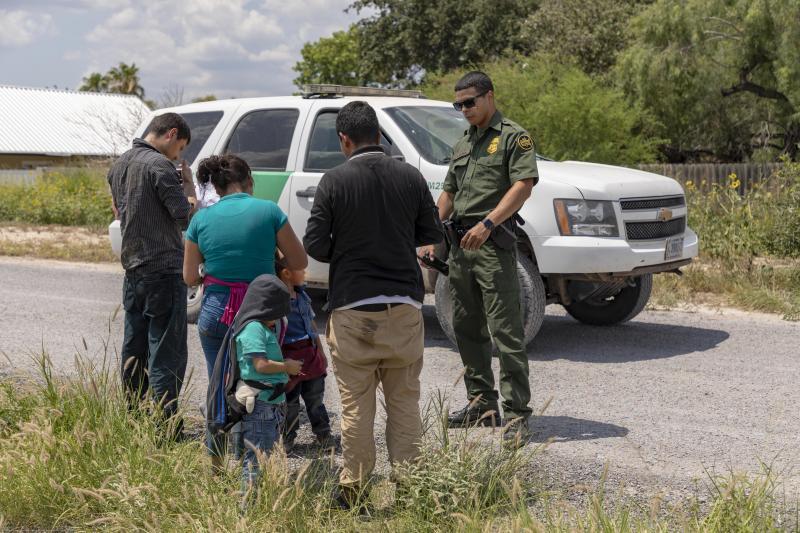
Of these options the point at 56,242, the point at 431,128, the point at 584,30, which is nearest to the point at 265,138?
the point at 431,128

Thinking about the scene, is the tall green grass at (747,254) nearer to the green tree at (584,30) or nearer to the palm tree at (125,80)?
the green tree at (584,30)

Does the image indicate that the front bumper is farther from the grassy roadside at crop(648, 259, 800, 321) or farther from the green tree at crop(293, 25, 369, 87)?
the green tree at crop(293, 25, 369, 87)

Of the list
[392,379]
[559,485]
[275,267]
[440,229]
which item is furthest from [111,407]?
[559,485]

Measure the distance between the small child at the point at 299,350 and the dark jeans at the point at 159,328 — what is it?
66 centimetres

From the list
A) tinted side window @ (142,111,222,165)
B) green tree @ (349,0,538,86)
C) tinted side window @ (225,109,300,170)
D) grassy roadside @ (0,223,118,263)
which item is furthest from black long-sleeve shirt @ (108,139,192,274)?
green tree @ (349,0,538,86)

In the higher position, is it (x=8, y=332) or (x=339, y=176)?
(x=339, y=176)

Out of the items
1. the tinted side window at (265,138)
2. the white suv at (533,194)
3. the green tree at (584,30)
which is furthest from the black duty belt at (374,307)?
the green tree at (584,30)

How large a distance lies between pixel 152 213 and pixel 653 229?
4.20m

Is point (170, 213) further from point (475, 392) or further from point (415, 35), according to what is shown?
point (415, 35)

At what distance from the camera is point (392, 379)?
4.61 m

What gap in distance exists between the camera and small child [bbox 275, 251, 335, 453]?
5.23 metres

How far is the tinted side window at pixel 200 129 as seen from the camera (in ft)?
31.4

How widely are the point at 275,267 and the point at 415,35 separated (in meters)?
Answer: 32.5

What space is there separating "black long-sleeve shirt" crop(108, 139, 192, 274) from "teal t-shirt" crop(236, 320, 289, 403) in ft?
4.16
